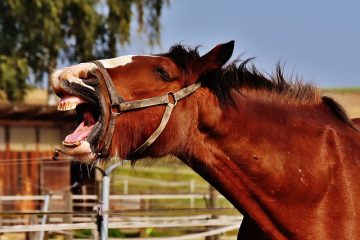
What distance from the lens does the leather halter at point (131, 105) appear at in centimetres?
349

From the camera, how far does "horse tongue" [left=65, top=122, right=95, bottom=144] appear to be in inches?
137

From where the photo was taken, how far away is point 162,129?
357cm

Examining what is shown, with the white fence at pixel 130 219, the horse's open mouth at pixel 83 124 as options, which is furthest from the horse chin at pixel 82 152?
the white fence at pixel 130 219

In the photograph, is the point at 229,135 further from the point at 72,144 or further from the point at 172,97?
the point at 72,144

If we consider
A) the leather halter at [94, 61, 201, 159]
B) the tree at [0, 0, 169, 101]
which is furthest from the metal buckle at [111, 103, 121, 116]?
the tree at [0, 0, 169, 101]

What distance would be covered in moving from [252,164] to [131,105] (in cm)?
69

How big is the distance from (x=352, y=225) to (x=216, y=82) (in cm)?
97

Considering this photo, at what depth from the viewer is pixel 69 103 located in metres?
3.42

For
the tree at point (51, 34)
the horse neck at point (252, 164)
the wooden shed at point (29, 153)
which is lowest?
the horse neck at point (252, 164)

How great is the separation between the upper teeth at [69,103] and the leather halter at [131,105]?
0.11 metres

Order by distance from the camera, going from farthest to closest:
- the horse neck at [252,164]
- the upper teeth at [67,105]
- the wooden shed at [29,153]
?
1. the wooden shed at [29,153]
2. the horse neck at [252,164]
3. the upper teeth at [67,105]

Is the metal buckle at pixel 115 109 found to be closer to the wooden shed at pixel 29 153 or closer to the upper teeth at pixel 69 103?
the upper teeth at pixel 69 103

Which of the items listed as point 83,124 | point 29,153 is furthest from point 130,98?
point 29,153

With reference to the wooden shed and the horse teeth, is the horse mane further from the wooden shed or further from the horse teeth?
the wooden shed
